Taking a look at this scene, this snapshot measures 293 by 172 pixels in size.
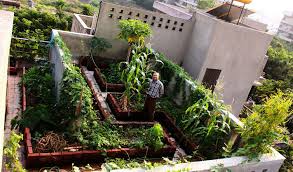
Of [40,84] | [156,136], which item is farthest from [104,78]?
[156,136]

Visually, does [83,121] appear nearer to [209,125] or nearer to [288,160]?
[209,125]

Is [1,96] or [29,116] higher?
[1,96]

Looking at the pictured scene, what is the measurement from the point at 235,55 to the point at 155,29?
2.96 metres

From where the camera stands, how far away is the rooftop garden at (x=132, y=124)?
5.48 meters

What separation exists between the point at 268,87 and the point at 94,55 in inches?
556

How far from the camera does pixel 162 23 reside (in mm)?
10305

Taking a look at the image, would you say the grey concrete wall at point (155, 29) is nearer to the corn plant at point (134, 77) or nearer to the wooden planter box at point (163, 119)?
the corn plant at point (134, 77)

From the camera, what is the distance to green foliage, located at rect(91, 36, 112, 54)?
9555 mm

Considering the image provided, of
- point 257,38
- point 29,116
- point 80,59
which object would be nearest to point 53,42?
point 80,59

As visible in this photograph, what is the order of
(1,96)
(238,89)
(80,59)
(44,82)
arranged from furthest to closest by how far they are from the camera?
(238,89) → (80,59) → (44,82) → (1,96)

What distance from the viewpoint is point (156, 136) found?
6.36 m

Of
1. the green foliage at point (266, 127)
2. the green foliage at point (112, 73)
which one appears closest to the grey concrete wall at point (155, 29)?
the green foliage at point (112, 73)

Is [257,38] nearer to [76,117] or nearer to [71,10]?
[76,117]

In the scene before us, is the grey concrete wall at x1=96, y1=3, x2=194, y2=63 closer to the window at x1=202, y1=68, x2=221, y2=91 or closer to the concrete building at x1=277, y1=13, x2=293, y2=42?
the window at x1=202, y1=68, x2=221, y2=91
